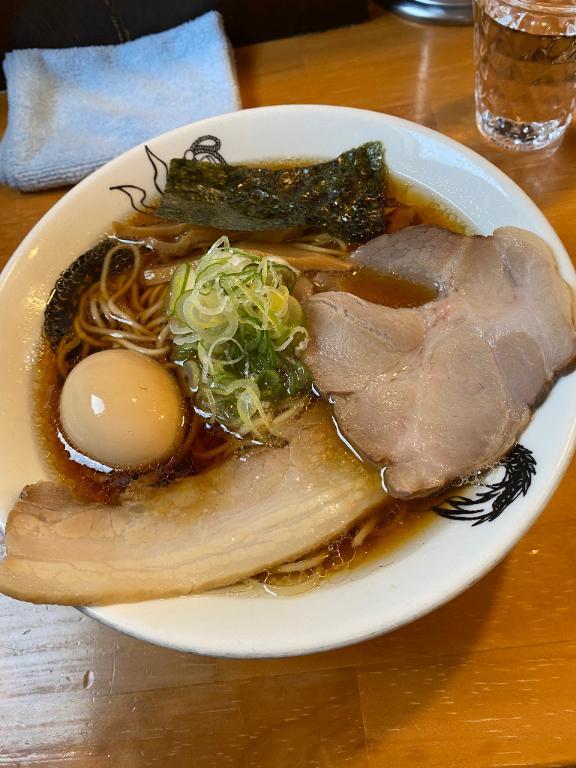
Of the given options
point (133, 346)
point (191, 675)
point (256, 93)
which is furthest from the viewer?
point (256, 93)

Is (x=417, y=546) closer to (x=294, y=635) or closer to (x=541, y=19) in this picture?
(x=294, y=635)

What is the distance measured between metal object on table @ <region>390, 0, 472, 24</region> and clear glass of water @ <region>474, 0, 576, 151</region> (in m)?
0.50

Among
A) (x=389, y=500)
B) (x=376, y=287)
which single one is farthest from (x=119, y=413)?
(x=376, y=287)

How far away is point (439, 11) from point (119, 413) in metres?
2.09

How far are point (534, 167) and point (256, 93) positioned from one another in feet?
3.59

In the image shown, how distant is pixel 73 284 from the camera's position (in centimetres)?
171

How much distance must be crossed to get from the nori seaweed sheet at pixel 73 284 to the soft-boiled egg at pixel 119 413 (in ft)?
0.58

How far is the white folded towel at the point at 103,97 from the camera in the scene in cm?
215

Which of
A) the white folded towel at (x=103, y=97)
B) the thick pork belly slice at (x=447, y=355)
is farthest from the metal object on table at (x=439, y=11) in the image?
the thick pork belly slice at (x=447, y=355)

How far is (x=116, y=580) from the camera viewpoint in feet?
4.06

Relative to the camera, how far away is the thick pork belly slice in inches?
53.5

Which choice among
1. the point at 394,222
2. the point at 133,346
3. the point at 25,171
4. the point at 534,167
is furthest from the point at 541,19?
the point at 25,171

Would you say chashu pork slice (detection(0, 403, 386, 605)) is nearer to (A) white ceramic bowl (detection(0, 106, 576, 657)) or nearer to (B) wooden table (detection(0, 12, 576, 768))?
(A) white ceramic bowl (detection(0, 106, 576, 657))

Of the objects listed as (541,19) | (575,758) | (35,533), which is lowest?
(575,758)
